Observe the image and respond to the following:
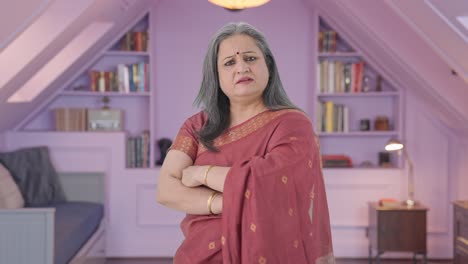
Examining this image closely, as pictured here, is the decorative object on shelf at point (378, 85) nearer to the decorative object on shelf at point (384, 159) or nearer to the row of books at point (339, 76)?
the row of books at point (339, 76)

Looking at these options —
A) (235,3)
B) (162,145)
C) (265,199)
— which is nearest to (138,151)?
(162,145)

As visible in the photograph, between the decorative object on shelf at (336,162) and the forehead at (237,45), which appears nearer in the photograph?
the forehead at (237,45)

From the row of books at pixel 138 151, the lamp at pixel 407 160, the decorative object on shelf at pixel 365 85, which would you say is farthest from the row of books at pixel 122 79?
the lamp at pixel 407 160

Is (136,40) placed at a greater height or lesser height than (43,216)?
greater

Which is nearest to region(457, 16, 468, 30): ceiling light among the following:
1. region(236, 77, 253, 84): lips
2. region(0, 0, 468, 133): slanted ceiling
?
region(0, 0, 468, 133): slanted ceiling

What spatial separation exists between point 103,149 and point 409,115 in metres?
2.69

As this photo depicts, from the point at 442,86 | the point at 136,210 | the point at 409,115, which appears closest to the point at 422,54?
the point at 442,86

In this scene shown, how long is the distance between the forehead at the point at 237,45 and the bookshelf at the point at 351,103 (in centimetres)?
379

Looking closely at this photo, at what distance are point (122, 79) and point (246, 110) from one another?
387 cm

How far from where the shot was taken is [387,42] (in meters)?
4.16

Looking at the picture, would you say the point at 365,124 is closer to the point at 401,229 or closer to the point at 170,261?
the point at 401,229

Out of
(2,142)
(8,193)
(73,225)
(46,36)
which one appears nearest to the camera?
(46,36)

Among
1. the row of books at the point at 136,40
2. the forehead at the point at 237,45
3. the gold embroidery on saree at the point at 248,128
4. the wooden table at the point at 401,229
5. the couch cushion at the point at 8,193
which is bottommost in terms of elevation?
the wooden table at the point at 401,229

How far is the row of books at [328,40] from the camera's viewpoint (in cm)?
520
